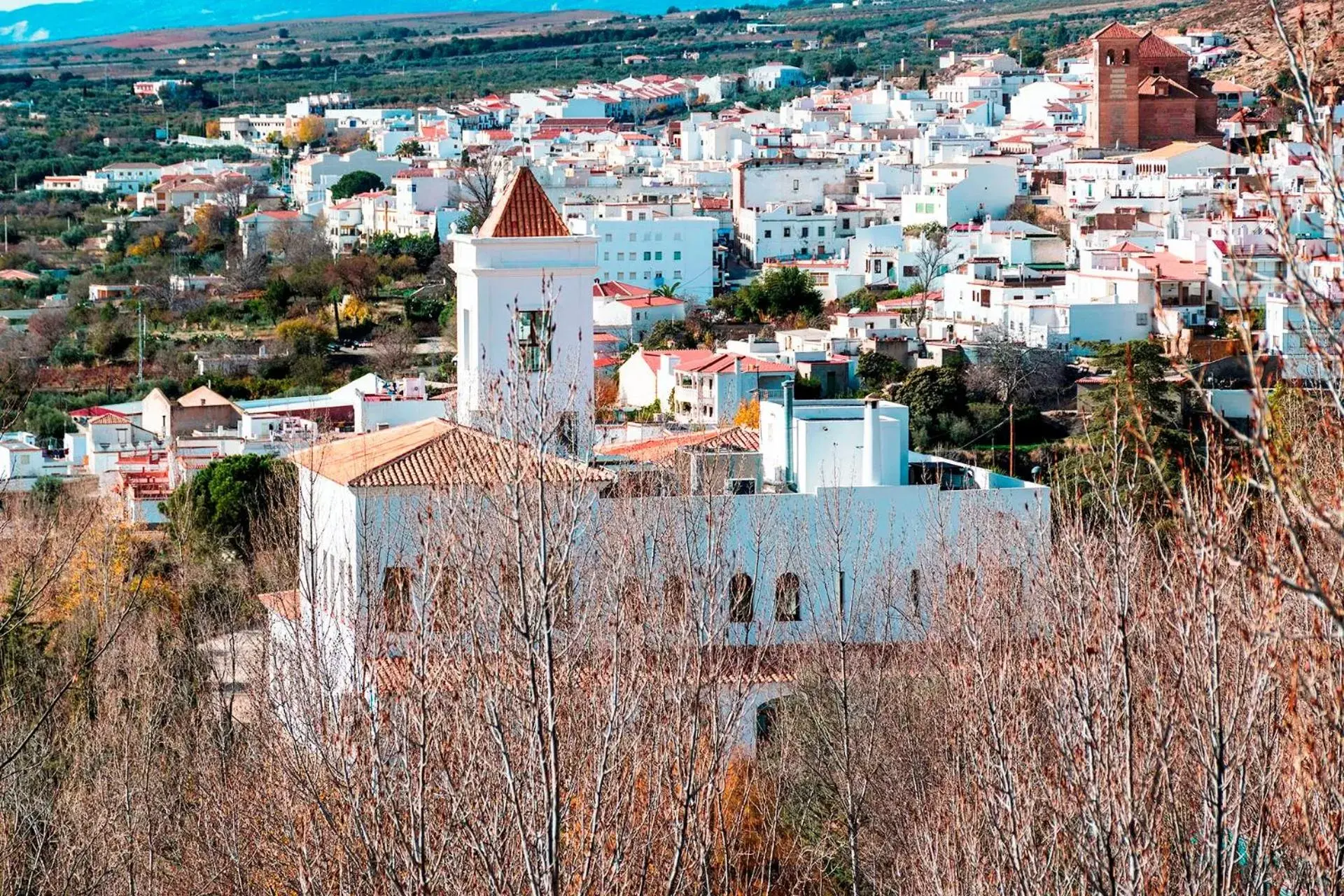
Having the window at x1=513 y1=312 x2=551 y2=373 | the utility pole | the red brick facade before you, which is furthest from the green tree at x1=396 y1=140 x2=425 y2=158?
the window at x1=513 y1=312 x2=551 y2=373

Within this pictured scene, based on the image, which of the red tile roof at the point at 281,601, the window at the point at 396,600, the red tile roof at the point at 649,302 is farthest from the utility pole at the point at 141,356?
the window at the point at 396,600

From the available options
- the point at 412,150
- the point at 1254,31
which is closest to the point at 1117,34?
the point at 1254,31

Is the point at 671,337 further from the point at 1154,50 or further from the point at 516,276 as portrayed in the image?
the point at 1154,50

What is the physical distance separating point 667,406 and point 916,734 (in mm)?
19656

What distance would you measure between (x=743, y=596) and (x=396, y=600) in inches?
126

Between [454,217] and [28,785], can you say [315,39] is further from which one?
[28,785]

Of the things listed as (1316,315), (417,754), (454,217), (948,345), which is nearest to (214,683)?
(417,754)

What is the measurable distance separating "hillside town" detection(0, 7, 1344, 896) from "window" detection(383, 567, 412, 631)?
9 centimetres

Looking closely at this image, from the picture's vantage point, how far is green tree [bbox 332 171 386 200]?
213 ft

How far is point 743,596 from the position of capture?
15.9 m

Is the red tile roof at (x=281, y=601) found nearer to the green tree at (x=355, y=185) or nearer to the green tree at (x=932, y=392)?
the green tree at (x=932, y=392)

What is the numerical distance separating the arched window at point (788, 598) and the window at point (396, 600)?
3.24 m

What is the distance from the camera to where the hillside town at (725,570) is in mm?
7551

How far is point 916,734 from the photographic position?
537 inches
